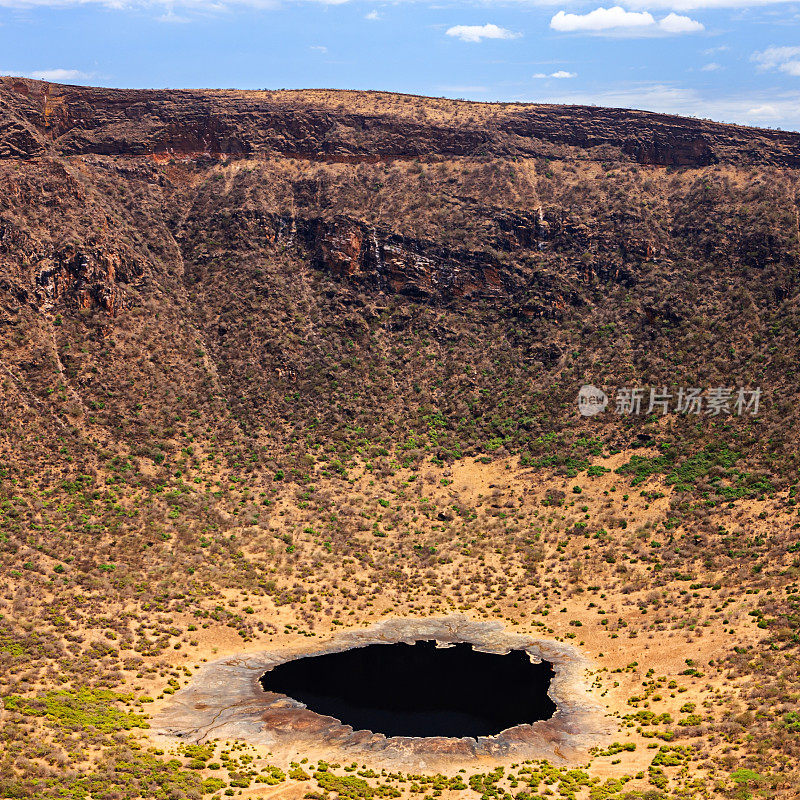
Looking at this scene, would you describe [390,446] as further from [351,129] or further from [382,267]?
[351,129]

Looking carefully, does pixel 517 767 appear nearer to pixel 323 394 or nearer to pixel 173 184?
pixel 323 394

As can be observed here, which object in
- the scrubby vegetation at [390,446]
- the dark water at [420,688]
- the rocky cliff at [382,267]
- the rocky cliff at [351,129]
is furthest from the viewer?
the rocky cliff at [351,129]

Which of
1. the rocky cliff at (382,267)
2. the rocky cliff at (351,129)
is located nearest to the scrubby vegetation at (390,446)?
the rocky cliff at (382,267)

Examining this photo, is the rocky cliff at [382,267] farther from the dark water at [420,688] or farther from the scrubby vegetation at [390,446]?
the dark water at [420,688]

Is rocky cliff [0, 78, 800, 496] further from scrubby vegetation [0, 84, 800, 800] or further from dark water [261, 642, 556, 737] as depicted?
dark water [261, 642, 556, 737]

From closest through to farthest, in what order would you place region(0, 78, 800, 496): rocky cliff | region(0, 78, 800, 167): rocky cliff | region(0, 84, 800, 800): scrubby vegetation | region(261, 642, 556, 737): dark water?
region(0, 84, 800, 800): scrubby vegetation → region(261, 642, 556, 737): dark water → region(0, 78, 800, 496): rocky cliff → region(0, 78, 800, 167): rocky cliff

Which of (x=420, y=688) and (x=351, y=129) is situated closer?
(x=420, y=688)

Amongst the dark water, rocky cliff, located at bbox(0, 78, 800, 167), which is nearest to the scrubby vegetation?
rocky cliff, located at bbox(0, 78, 800, 167)

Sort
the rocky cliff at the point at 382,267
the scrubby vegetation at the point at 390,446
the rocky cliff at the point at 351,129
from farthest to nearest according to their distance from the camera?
the rocky cliff at the point at 351,129 < the rocky cliff at the point at 382,267 < the scrubby vegetation at the point at 390,446

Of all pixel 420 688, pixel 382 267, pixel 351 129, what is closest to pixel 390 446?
pixel 382 267
